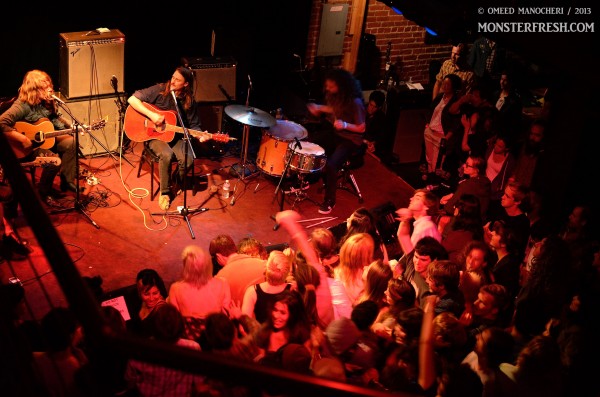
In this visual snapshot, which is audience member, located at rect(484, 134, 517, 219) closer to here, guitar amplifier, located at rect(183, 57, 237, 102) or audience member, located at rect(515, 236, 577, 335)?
audience member, located at rect(515, 236, 577, 335)

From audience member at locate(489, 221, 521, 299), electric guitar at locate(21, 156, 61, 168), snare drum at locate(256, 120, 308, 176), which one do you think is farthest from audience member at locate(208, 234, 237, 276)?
electric guitar at locate(21, 156, 61, 168)

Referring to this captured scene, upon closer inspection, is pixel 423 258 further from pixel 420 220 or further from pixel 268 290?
pixel 268 290

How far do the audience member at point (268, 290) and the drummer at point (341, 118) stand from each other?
121 inches

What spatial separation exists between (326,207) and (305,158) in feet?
2.41

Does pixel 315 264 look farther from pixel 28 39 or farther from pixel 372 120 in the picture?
pixel 28 39

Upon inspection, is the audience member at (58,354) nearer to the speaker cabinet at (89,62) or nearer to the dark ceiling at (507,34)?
the dark ceiling at (507,34)

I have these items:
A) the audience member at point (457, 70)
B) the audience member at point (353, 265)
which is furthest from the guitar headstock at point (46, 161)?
the audience member at point (457, 70)

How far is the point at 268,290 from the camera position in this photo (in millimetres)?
4191

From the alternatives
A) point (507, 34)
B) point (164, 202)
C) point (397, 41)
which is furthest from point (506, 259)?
point (397, 41)

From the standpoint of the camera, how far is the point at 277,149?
7.03 meters

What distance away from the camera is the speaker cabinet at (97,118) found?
741 centimetres

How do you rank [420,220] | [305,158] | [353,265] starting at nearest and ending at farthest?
[353,265]
[420,220]
[305,158]

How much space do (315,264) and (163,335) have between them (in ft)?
4.73

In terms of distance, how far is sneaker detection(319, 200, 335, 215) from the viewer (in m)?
7.25
